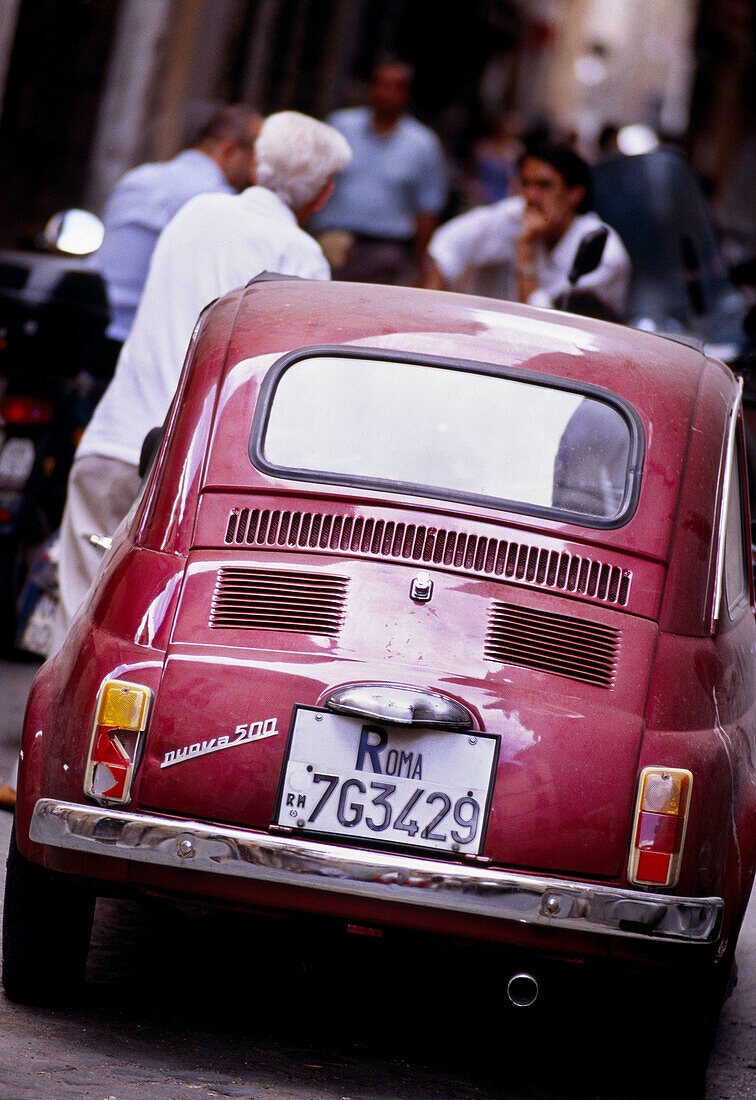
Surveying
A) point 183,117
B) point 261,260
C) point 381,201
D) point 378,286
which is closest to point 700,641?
point 378,286

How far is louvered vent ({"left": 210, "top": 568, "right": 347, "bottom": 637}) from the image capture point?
3834mm

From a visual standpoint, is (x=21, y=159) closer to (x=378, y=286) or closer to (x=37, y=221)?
(x=37, y=221)

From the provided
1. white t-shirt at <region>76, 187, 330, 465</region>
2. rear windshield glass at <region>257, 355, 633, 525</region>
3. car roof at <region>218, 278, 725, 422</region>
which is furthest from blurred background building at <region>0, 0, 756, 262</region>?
rear windshield glass at <region>257, 355, 633, 525</region>

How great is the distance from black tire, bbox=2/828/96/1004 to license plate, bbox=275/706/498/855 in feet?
1.98

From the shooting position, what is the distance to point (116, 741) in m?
3.70

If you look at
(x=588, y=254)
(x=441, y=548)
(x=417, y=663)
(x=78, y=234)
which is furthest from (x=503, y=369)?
(x=78, y=234)

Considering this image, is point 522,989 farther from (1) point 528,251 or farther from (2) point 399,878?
(1) point 528,251

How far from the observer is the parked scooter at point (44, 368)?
755 cm

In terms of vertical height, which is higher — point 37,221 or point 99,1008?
point 37,221

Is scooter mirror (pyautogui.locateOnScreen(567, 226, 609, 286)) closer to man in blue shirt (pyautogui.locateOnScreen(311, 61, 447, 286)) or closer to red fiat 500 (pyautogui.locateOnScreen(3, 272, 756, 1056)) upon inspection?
red fiat 500 (pyautogui.locateOnScreen(3, 272, 756, 1056))

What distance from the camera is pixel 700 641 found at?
13.1 ft

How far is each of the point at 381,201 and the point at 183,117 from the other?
16.4 ft

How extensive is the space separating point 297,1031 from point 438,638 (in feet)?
3.31

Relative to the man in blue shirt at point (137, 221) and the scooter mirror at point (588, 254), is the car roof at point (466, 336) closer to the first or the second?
the scooter mirror at point (588, 254)
